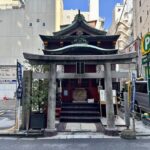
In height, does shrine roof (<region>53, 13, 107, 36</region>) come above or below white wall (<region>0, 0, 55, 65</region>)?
below

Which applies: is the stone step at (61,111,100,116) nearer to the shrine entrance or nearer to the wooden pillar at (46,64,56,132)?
the shrine entrance

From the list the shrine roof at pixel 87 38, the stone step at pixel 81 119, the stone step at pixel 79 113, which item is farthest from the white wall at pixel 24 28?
the stone step at pixel 81 119

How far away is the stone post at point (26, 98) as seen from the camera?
13402mm

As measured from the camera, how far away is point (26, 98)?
1357cm

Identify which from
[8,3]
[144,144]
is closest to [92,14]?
[8,3]

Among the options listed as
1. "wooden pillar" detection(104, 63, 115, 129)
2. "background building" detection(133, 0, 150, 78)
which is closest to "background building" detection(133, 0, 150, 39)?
"background building" detection(133, 0, 150, 78)

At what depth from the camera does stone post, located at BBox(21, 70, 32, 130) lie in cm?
1340

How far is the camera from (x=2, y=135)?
1265cm

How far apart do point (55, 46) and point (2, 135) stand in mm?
9974

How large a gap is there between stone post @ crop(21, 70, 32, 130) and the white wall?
33123mm

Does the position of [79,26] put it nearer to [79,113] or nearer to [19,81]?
[79,113]

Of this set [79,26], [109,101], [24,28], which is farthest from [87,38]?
[24,28]

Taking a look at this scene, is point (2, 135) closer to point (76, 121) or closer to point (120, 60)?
point (76, 121)

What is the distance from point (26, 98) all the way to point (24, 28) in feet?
119
